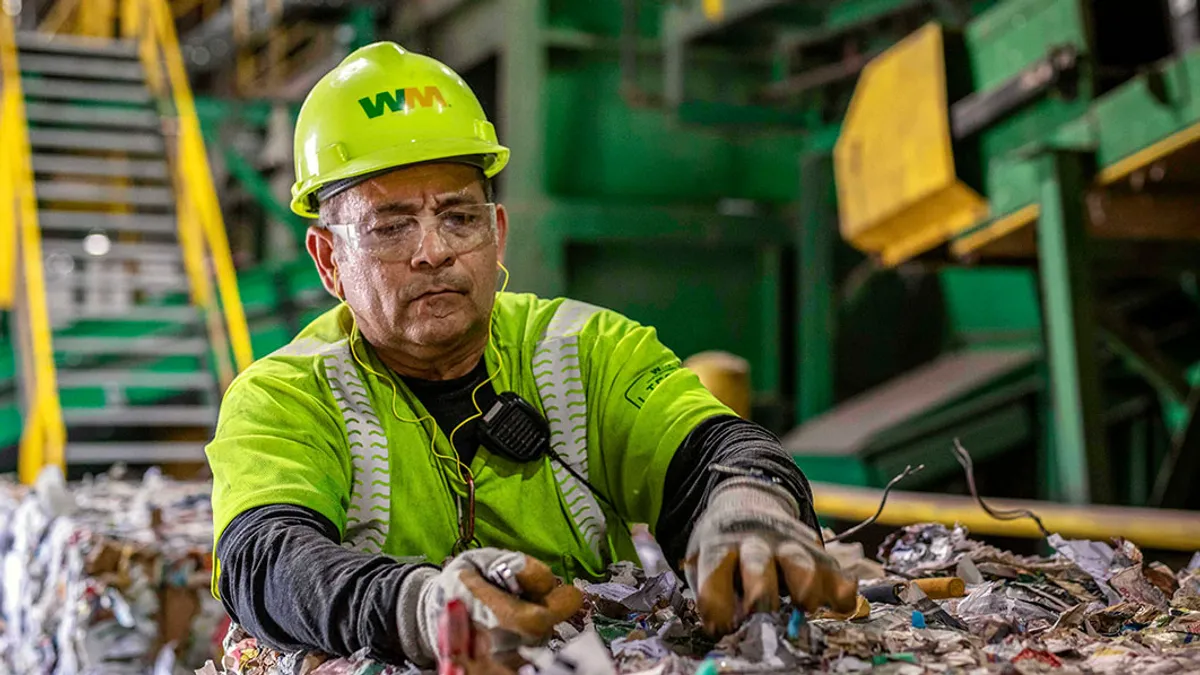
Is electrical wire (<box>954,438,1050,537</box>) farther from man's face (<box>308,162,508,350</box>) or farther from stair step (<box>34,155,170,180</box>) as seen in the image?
stair step (<box>34,155,170,180</box>)

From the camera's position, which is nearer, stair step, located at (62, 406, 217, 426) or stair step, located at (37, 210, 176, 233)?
stair step, located at (62, 406, 217, 426)

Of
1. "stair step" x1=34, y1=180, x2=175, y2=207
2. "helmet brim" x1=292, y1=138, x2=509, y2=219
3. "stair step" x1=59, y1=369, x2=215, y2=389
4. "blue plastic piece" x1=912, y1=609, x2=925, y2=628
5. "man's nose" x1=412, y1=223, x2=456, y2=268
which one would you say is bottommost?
"blue plastic piece" x1=912, y1=609, x2=925, y2=628

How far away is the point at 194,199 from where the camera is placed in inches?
373

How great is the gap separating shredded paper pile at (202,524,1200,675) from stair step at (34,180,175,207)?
7.68 meters

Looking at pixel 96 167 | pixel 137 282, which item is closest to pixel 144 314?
pixel 137 282

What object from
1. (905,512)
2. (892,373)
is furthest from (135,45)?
(905,512)

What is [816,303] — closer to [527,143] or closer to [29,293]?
[527,143]

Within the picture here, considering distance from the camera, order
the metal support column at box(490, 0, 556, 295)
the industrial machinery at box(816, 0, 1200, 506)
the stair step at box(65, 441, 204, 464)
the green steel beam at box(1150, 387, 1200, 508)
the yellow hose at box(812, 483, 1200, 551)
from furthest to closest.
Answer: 1. the metal support column at box(490, 0, 556, 295)
2. the stair step at box(65, 441, 204, 464)
3. the green steel beam at box(1150, 387, 1200, 508)
4. the industrial machinery at box(816, 0, 1200, 506)
5. the yellow hose at box(812, 483, 1200, 551)

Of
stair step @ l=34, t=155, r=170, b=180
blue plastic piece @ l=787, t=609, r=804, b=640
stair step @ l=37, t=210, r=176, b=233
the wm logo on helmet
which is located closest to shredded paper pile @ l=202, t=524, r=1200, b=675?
blue plastic piece @ l=787, t=609, r=804, b=640

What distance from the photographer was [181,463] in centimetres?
1020

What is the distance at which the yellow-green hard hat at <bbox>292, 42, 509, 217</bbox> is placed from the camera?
8.16 feet

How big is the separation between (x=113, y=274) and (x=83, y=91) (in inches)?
81.0

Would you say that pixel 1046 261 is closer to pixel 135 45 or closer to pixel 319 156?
pixel 319 156

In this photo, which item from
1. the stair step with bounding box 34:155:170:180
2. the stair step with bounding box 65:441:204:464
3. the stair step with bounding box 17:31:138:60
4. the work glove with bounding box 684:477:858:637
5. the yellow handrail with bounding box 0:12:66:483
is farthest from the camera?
the stair step with bounding box 17:31:138:60
